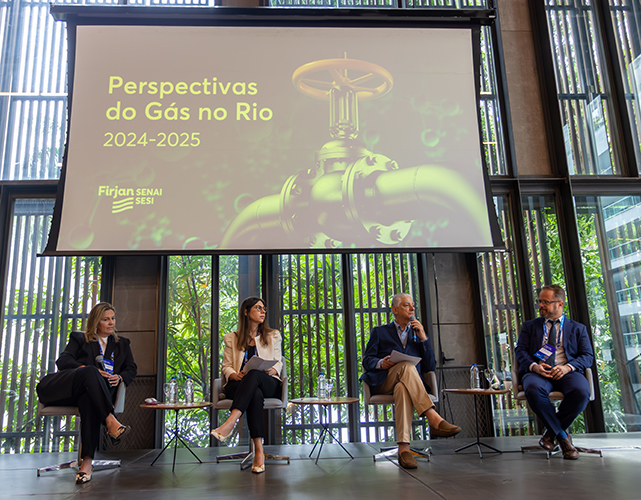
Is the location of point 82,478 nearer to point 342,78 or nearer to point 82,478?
point 82,478

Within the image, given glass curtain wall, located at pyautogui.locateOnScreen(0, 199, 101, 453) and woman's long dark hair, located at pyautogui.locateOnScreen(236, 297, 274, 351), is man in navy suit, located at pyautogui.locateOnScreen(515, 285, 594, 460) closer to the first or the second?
woman's long dark hair, located at pyautogui.locateOnScreen(236, 297, 274, 351)

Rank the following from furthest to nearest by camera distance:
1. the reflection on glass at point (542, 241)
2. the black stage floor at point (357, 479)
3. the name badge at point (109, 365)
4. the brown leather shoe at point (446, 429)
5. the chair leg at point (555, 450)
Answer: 1. the reflection on glass at point (542, 241)
2. the name badge at point (109, 365)
3. the chair leg at point (555, 450)
4. the brown leather shoe at point (446, 429)
5. the black stage floor at point (357, 479)

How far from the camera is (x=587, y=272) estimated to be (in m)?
5.05

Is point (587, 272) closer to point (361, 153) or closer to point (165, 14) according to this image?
point (361, 153)

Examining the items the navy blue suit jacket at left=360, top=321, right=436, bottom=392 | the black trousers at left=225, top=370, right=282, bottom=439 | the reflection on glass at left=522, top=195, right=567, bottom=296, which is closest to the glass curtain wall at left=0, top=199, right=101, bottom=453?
the black trousers at left=225, top=370, right=282, bottom=439

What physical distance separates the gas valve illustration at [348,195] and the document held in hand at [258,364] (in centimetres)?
124

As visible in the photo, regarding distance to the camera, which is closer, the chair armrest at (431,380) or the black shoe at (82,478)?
the black shoe at (82,478)

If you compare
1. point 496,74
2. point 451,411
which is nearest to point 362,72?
point 496,74

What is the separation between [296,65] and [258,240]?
1.65 metres

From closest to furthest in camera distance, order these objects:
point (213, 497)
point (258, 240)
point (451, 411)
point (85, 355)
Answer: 1. point (213, 497)
2. point (85, 355)
3. point (258, 240)
4. point (451, 411)

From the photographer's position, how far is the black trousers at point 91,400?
311cm

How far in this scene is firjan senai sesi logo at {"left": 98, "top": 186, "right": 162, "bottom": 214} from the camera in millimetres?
4395

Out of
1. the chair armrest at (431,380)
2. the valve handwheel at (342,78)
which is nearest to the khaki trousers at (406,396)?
the chair armrest at (431,380)

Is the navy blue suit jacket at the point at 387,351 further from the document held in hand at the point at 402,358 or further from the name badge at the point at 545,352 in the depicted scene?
the name badge at the point at 545,352
